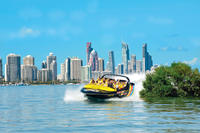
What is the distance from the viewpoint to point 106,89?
5422 centimetres

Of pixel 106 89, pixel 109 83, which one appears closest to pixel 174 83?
pixel 109 83

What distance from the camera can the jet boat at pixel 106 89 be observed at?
53906mm

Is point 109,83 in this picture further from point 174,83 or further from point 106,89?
point 174,83

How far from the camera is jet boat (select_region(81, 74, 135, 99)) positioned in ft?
177

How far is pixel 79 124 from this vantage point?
28.0 metres

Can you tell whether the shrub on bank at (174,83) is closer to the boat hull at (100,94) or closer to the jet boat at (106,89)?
the jet boat at (106,89)

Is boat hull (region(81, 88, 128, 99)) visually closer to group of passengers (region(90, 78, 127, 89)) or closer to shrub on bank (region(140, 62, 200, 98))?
group of passengers (region(90, 78, 127, 89))

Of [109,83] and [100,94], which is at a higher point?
[109,83]

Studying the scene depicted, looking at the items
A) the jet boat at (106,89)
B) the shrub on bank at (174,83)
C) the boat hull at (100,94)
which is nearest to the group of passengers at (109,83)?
the jet boat at (106,89)

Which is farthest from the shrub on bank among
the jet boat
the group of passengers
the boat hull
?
the boat hull

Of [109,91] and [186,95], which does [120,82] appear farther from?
[186,95]

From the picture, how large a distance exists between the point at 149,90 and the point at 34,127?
130 feet

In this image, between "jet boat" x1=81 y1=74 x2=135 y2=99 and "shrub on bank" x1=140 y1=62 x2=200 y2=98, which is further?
"shrub on bank" x1=140 y1=62 x2=200 y2=98

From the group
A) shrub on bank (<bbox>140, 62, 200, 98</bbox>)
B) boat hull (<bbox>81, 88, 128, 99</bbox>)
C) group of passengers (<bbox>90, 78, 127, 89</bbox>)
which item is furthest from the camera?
shrub on bank (<bbox>140, 62, 200, 98</bbox>)
